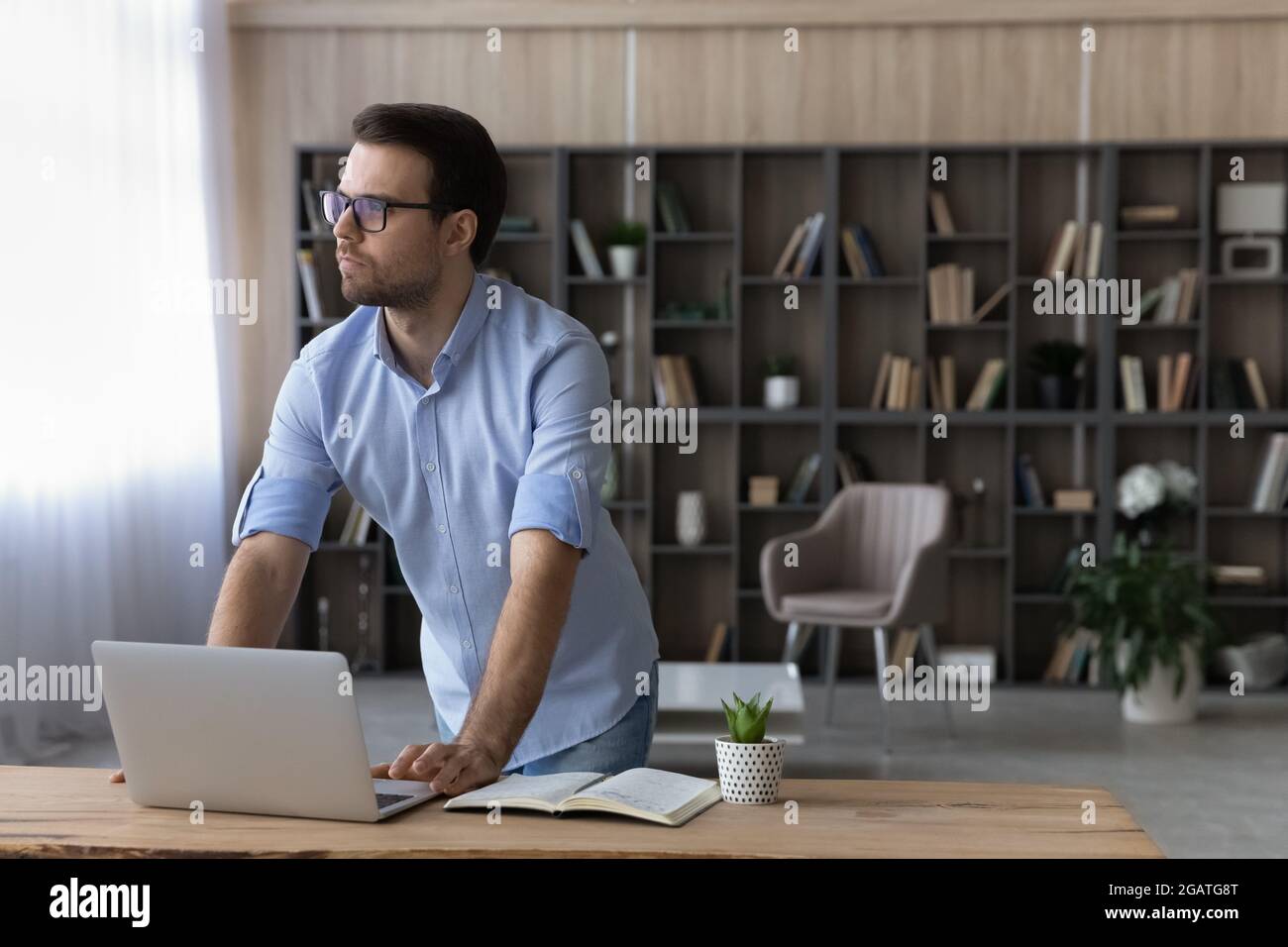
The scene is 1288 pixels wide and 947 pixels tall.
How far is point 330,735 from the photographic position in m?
1.40

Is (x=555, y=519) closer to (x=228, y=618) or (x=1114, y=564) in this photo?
(x=228, y=618)

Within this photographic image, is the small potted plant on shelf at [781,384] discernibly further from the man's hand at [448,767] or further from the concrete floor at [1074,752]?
the man's hand at [448,767]

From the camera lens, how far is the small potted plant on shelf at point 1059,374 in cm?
622

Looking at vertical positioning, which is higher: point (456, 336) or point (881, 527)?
point (456, 336)

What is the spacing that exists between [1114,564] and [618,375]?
8.09 feet

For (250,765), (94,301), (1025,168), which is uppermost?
(1025,168)

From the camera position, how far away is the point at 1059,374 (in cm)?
624

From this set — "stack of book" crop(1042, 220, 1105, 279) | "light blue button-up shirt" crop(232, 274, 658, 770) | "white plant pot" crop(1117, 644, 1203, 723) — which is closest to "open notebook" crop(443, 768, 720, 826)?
"light blue button-up shirt" crop(232, 274, 658, 770)

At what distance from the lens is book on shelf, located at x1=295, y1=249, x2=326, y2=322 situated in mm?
6512

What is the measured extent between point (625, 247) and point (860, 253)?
1.09 m

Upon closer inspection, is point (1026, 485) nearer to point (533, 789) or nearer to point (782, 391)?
point (782, 391)

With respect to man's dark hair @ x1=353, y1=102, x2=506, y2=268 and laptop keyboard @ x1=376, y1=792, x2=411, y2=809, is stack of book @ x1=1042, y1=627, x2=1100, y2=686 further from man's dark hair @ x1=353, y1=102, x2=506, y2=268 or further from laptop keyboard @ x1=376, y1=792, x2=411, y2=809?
laptop keyboard @ x1=376, y1=792, x2=411, y2=809

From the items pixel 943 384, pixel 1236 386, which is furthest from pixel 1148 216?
pixel 943 384

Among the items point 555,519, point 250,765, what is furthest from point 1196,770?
point 250,765
